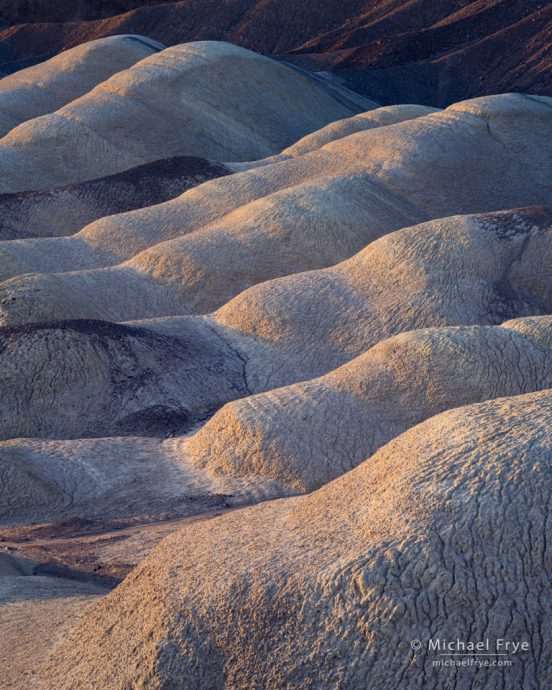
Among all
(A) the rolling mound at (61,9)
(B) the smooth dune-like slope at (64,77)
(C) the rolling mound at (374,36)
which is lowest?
(C) the rolling mound at (374,36)

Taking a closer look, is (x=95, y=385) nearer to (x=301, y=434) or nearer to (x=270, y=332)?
(x=270, y=332)

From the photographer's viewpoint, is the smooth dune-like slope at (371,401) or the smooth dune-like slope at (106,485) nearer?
the smooth dune-like slope at (106,485)

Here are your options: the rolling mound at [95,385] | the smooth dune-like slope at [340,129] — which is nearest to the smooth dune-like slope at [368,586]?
the rolling mound at [95,385]

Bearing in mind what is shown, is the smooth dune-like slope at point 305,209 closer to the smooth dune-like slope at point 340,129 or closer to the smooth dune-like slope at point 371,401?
the smooth dune-like slope at point 340,129

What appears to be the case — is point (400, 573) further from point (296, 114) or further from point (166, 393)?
point (296, 114)

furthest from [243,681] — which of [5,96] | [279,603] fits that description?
[5,96]

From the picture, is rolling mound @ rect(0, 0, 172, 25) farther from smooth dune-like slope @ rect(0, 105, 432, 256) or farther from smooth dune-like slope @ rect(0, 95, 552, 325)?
smooth dune-like slope @ rect(0, 95, 552, 325)
